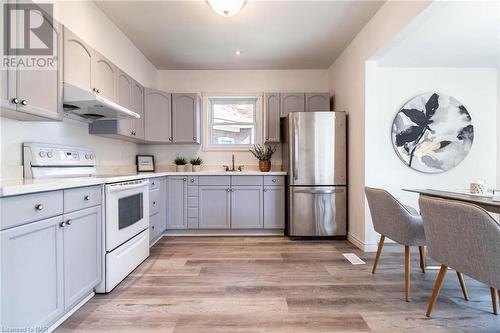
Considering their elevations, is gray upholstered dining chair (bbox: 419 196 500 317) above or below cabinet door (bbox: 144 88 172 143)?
below

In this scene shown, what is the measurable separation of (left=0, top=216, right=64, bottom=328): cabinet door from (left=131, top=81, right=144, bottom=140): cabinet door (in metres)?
1.87

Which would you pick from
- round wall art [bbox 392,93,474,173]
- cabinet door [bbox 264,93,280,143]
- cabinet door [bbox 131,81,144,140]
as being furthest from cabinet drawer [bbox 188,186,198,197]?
round wall art [bbox 392,93,474,173]

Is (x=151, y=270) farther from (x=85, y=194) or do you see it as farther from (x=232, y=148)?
(x=232, y=148)

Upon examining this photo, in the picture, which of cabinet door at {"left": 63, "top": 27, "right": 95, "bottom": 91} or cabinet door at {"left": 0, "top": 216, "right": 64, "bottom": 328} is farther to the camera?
cabinet door at {"left": 63, "top": 27, "right": 95, "bottom": 91}

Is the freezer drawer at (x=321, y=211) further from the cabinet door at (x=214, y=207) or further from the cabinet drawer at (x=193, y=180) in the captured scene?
the cabinet drawer at (x=193, y=180)

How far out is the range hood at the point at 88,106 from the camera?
195 cm

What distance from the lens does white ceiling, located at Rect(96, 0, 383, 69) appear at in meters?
2.61

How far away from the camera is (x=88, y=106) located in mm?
2162

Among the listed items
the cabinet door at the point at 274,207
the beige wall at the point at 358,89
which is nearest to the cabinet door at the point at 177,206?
the cabinet door at the point at 274,207

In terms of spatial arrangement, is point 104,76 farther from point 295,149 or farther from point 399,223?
point 399,223

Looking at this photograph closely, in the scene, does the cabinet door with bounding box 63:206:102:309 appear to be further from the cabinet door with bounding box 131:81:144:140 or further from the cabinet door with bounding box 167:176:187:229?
the cabinet door with bounding box 167:176:187:229

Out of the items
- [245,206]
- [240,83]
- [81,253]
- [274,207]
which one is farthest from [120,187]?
[240,83]

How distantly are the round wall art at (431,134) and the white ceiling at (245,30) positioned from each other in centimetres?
128

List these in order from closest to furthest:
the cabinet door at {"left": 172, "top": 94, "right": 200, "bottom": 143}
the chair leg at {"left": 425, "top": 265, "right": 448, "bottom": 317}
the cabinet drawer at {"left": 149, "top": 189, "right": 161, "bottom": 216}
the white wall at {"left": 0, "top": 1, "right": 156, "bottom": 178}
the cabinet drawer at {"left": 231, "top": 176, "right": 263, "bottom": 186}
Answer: the chair leg at {"left": 425, "top": 265, "right": 448, "bottom": 317} → the white wall at {"left": 0, "top": 1, "right": 156, "bottom": 178} → the cabinet drawer at {"left": 149, "top": 189, "right": 161, "bottom": 216} → the cabinet drawer at {"left": 231, "top": 176, "right": 263, "bottom": 186} → the cabinet door at {"left": 172, "top": 94, "right": 200, "bottom": 143}
